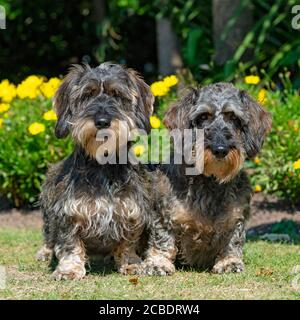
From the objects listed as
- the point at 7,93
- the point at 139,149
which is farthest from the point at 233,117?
the point at 7,93

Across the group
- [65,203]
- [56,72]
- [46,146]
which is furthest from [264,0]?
[65,203]

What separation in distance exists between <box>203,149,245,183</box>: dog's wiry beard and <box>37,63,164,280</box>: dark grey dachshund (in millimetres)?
631

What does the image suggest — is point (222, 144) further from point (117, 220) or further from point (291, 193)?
point (291, 193)

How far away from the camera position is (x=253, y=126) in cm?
617

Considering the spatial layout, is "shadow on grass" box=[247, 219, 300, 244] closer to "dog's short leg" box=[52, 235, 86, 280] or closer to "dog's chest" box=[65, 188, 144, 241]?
"dog's chest" box=[65, 188, 144, 241]

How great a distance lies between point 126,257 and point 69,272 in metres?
0.53

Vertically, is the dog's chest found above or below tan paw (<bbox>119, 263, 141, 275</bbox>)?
above

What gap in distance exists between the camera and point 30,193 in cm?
908

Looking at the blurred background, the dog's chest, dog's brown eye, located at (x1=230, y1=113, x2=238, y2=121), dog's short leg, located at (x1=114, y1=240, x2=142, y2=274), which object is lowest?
dog's short leg, located at (x1=114, y1=240, x2=142, y2=274)

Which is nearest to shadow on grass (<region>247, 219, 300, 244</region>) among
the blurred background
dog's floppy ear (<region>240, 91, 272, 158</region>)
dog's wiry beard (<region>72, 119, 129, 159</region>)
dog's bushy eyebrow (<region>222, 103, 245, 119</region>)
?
dog's floppy ear (<region>240, 91, 272, 158</region>)

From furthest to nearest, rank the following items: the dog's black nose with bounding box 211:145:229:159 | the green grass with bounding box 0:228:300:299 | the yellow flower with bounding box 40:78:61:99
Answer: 1. the yellow flower with bounding box 40:78:61:99
2. the dog's black nose with bounding box 211:145:229:159
3. the green grass with bounding box 0:228:300:299

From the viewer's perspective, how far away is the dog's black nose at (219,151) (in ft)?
18.9

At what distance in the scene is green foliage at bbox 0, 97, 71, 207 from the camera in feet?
29.0

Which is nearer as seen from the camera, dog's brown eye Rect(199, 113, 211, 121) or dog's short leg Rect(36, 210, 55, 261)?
dog's brown eye Rect(199, 113, 211, 121)
